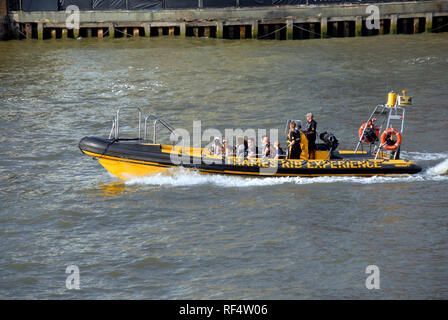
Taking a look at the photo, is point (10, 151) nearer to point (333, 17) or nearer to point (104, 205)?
point (104, 205)

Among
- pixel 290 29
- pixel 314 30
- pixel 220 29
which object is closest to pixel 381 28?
pixel 314 30

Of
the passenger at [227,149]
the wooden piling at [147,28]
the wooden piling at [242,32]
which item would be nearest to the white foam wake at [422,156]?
the passenger at [227,149]

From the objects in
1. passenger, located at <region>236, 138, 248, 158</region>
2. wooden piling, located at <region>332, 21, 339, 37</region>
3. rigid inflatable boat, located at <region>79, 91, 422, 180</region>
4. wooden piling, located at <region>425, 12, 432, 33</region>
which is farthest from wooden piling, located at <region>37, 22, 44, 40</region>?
passenger, located at <region>236, 138, 248, 158</region>

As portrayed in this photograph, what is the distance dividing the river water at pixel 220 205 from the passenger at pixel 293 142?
631 mm

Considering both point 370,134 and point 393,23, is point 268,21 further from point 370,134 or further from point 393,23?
A: point 370,134

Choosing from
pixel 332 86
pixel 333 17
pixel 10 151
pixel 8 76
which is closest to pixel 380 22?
pixel 333 17

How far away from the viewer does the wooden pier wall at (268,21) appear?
3122 cm

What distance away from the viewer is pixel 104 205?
46.5ft

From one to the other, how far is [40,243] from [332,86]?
1450 cm

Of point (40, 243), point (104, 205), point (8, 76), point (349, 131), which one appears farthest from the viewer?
point (8, 76)

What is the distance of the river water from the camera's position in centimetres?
1087

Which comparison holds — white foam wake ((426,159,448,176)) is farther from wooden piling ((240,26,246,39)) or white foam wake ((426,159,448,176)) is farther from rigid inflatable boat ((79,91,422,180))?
wooden piling ((240,26,246,39))

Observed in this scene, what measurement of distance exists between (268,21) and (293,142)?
17596mm

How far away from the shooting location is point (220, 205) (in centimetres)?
1398
